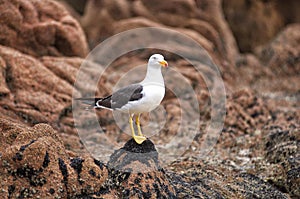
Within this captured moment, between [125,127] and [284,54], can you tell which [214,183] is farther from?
[284,54]

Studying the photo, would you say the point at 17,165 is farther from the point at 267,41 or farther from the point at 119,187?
the point at 267,41

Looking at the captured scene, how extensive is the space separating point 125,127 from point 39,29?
3.29 meters

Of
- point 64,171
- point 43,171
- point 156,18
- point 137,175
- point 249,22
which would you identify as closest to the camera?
point 43,171

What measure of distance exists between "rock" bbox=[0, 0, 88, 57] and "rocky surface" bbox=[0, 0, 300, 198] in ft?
0.09

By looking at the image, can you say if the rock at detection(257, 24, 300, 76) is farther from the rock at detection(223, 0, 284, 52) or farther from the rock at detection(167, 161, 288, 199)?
the rock at detection(167, 161, 288, 199)

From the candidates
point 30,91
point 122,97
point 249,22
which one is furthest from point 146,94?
point 249,22

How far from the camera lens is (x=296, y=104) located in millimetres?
14688

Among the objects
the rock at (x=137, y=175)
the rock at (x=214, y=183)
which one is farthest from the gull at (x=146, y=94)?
the rock at (x=214, y=183)

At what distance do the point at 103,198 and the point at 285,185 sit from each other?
3.73 meters

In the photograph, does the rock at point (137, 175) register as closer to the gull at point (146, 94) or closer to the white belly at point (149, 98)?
the gull at point (146, 94)

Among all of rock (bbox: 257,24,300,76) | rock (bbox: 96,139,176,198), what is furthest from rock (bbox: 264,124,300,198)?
rock (bbox: 257,24,300,76)

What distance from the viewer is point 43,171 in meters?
6.00

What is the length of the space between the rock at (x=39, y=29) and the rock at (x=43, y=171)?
16.7 feet

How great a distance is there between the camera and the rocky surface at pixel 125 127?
6.28 meters
